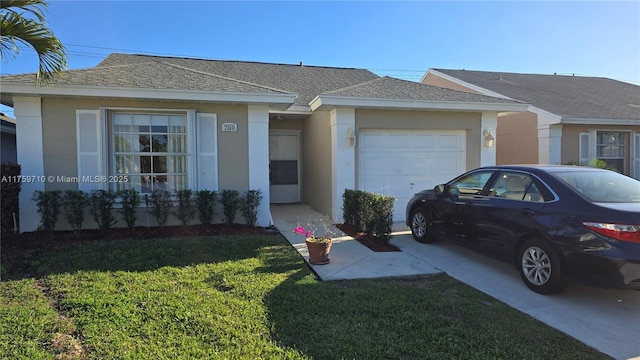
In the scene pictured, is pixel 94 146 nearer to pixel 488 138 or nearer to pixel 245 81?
pixel 245 81

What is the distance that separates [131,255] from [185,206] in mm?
1885

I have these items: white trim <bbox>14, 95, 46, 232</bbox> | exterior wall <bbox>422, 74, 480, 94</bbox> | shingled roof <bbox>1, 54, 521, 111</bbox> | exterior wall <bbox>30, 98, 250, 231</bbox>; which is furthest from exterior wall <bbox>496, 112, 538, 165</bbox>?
white trim <bbox>14, 95, 46, 232</bbox>

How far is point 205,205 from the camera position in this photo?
25.3ft

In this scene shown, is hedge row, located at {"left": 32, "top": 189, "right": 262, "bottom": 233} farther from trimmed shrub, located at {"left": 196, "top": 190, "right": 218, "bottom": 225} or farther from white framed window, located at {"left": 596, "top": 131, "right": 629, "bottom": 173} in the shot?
white framed window, located at {"left": 596, "top": 131, "right": 629, "bottom": 173}

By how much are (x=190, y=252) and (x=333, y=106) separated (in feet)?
14.9

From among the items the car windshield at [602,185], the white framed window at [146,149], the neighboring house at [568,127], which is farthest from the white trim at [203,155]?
the neighboring house at [568,127]

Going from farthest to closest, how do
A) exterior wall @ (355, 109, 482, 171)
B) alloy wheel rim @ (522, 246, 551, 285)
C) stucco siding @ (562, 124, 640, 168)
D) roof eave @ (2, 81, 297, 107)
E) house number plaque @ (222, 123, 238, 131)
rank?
stucco siding @ (562, 124, 640, 168), exterior wall @ (355, 109, 482, 171), house number plaque @ (222, 123, 238, 131), roof eave @ (2, 81, 297, 107), alloy wheel rim @ (522, 246, 551, 285)

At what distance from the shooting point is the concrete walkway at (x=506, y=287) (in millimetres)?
3593

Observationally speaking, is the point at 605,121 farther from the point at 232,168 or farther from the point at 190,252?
the point at 190,252

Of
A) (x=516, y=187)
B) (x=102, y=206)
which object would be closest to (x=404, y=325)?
(x=516, y=187)

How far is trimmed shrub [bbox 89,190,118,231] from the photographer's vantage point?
7148mm

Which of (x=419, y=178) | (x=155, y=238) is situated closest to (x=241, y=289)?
(x=155, y=238)

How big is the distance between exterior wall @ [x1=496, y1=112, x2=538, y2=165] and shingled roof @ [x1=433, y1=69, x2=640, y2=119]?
2.01 feet

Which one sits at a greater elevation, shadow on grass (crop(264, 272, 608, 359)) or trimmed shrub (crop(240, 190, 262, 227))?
trimmed shrub (crop(240, 190, 262, 227))
